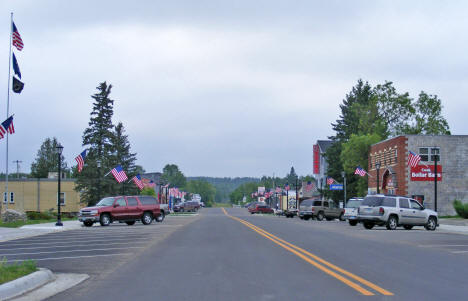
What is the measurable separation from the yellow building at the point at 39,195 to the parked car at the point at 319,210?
132 ft

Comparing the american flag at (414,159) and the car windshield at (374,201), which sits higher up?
the american flag at (414,159)

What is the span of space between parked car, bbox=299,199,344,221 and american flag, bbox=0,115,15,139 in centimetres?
2774

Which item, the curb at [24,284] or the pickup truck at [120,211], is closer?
the curb at [24,284]

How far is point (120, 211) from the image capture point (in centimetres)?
3638

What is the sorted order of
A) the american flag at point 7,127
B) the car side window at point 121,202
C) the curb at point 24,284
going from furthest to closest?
the car side window at point 121,202
the american flag at point 7,127
the curb at point 24,284

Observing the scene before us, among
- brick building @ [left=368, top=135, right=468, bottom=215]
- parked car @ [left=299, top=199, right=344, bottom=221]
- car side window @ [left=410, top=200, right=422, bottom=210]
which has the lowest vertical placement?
parked car @ [left=299, top=199, right=344, bottom=221]

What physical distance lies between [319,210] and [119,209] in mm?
22318

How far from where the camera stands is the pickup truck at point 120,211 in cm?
3544

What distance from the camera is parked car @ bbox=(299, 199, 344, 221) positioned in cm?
5269

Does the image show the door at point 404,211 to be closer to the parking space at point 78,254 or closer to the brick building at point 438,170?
the parking space at point 78,254

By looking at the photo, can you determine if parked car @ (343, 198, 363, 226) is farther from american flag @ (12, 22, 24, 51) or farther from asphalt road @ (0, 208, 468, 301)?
american flag @ (12, 22, 24, 51)

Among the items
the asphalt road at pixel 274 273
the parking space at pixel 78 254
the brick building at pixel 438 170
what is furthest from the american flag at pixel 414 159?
the parking space at pixel 78 254

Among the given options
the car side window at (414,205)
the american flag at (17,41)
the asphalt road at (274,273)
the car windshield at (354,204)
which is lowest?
the asphalt road at (274,273)

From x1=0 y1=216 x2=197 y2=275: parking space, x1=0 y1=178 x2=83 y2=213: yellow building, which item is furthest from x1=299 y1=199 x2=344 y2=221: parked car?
x1=0 y1=178 x2=83 y2=213: yellow building
